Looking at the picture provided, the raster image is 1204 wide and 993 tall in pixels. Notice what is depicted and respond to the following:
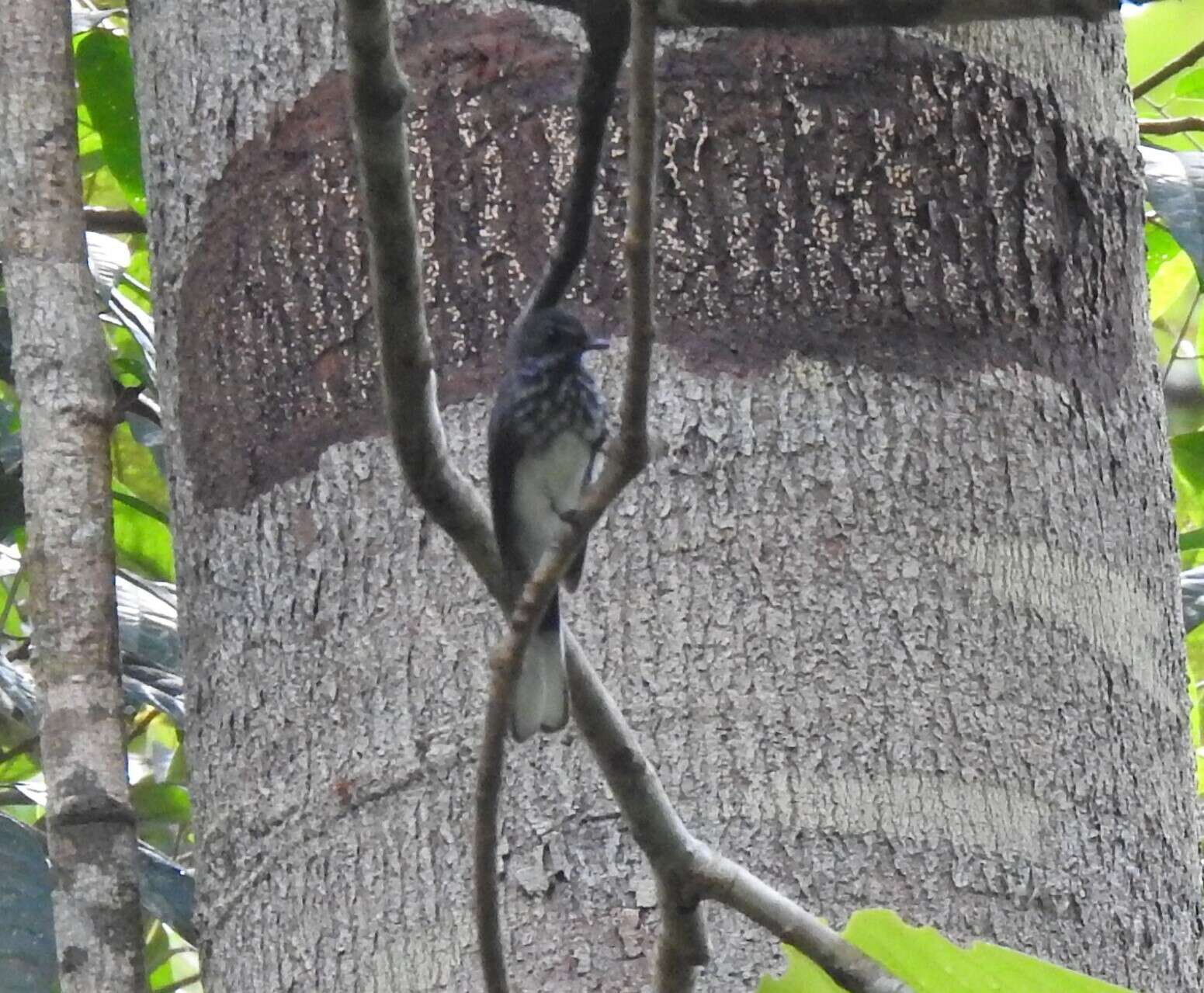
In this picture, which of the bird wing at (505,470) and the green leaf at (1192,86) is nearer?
the bird wing at (505,470)

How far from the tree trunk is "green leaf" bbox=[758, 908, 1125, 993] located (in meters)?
0.35

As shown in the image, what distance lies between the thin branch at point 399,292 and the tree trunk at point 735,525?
32cm

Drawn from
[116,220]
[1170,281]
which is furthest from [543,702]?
[1170,281]

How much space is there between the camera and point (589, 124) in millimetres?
935

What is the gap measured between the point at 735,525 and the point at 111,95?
1.31 metres

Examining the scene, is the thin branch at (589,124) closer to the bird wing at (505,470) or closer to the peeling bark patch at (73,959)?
the bird wing at (505,470)

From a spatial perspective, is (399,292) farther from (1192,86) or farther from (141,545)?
(1192,86)

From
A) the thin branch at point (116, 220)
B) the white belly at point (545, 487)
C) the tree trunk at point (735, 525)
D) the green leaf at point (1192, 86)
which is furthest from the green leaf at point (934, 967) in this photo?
the green leaf at point (1192, 86)

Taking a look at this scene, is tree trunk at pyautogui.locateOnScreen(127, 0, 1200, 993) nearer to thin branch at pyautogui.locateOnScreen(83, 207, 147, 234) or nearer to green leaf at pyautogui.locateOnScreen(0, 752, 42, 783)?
thin branch at pyautogui.locateOnScreen(83, 207, 147, 234)

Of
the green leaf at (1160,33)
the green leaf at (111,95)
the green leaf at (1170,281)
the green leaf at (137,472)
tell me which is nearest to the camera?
the green leaf at (111,95)

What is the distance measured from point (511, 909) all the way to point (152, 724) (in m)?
1.95

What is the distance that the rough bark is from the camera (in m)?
1.41

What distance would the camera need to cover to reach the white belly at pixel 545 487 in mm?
1397

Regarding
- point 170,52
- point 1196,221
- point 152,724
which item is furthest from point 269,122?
point 152,724
